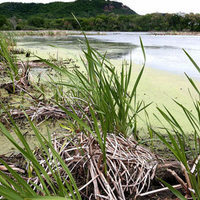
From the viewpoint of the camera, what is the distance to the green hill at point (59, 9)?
47.5 metres

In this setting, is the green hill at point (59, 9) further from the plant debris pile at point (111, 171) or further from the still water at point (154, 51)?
the plant debris pile at point (111, 171)

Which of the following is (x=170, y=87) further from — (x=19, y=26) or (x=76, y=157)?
(x=19, y=26)

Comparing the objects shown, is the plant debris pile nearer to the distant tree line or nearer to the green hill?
the distant tree line

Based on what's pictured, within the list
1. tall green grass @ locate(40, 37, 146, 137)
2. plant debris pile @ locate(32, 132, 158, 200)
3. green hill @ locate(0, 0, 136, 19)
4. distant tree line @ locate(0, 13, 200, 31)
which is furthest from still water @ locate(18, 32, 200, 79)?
green hill @ locate(0, 0, 136, 19)

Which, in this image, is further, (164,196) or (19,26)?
(19,26)

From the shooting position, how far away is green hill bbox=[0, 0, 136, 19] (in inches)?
1871

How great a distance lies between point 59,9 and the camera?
171ft

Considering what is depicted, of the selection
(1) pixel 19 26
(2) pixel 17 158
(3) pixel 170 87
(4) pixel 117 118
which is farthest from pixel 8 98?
(1) pixel 19 26

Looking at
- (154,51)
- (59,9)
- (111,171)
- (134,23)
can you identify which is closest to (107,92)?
(111,171)

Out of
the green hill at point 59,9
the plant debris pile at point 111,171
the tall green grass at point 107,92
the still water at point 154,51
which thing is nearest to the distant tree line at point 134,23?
the green hill at point 59,9

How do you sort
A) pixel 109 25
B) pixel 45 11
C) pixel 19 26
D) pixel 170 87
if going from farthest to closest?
pixel 45 11
pixel 109 25
pixel 19 26
pixel 170 87

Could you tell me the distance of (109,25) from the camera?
36469mm

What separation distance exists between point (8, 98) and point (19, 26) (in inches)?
1031

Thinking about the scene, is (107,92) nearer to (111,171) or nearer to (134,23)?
(111,171)
